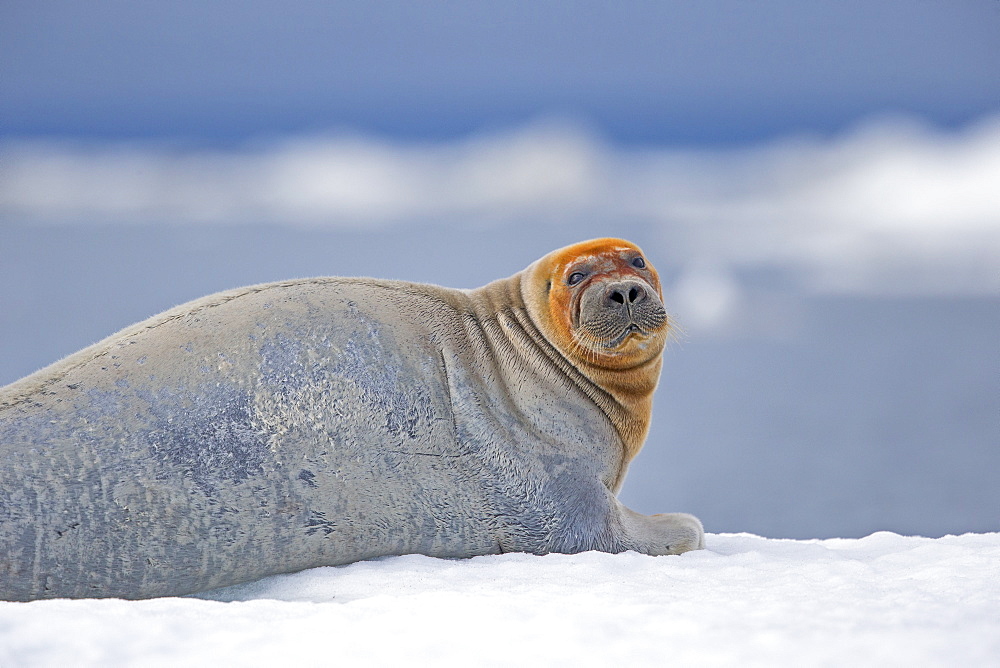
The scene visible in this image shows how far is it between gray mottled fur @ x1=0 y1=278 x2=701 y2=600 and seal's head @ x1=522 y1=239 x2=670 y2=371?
230mm

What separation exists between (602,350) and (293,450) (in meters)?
1.69

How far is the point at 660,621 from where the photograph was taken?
2811 mm

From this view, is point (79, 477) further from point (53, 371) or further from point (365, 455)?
point (365, 455)

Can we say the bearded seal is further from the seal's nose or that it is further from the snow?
the snow

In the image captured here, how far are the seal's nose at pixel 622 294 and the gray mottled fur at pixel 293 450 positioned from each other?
0.48 m

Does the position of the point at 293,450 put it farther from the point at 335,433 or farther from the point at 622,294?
the point at 622,294

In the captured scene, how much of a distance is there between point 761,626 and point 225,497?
2310mm

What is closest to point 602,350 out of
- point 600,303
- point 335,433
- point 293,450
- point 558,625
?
point 600,303

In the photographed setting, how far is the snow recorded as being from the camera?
2525mm

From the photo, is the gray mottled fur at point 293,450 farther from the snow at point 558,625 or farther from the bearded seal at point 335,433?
the snow at point 558,625

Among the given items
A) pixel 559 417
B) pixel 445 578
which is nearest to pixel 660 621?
pixel 445 578

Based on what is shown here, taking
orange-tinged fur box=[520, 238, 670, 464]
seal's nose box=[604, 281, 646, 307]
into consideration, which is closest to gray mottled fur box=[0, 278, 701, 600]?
orange-tinged fur box=[520, 238, 670, 464]

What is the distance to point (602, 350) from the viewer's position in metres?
5.08

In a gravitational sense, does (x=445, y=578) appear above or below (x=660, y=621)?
below
